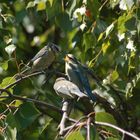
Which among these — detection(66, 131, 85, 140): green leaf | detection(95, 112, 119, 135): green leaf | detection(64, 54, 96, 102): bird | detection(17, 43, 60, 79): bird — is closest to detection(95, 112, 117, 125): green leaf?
detection(95, 112, 119, 135): green leaf

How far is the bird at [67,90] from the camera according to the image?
301cm

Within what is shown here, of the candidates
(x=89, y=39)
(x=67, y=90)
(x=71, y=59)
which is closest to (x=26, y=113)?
(x=67, y=90)

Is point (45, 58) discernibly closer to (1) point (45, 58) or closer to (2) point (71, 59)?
(1) point (45, 58)

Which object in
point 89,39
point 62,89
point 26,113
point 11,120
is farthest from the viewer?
point 89,39

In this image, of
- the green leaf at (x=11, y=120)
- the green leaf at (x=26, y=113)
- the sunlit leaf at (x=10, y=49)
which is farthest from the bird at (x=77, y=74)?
the green leaf at (x=11, y=120)

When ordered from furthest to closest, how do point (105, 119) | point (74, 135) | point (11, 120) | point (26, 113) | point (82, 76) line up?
point (82, 76), point (26, 113), point (11, 120), point (105, 119), point (74, 135)

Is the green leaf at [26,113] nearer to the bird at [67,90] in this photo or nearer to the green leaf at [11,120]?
the green leaf at [11,120]

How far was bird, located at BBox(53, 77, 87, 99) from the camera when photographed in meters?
3.01

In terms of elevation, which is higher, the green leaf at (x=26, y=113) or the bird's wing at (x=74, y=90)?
the green leaf at (x=26, y=113)

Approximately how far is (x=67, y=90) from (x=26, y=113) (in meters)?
0.44

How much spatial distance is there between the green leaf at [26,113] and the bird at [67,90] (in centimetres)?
32

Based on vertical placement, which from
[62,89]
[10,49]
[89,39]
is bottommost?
Result: [62,89]

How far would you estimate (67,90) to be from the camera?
121 inches

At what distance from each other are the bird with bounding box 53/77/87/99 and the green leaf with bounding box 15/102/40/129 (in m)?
0.32
